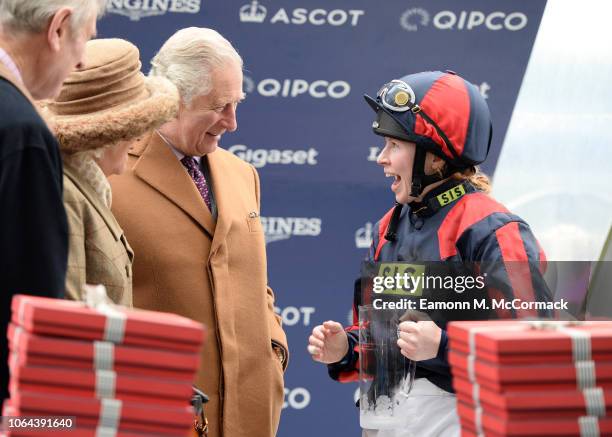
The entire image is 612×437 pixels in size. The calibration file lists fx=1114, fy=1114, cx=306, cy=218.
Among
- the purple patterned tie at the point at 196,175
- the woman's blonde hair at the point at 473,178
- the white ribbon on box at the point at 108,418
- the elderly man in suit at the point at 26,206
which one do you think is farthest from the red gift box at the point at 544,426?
the purple patterned tie at the point at 196,175

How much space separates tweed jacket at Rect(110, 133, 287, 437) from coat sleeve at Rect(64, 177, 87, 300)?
75 centimetres

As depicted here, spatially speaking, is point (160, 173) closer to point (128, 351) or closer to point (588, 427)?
point (128, 351)

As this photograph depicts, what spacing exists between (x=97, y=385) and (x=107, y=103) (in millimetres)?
1124

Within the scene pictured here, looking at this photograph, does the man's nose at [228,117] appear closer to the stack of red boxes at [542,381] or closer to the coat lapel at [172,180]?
the coat lapel at [172,180]

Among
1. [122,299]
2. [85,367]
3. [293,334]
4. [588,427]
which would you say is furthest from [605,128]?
[85,367]

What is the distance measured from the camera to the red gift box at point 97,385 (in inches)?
74.2

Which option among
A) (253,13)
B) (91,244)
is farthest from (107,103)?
(253,13)

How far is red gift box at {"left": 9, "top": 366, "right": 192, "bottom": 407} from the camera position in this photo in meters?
1.89

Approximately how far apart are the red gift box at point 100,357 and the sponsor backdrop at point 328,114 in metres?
3.55

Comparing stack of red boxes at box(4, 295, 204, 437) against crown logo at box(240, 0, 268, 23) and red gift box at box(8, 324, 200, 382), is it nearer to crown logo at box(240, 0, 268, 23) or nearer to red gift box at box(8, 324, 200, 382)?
red gift box at box(8, 324, 200, 382)

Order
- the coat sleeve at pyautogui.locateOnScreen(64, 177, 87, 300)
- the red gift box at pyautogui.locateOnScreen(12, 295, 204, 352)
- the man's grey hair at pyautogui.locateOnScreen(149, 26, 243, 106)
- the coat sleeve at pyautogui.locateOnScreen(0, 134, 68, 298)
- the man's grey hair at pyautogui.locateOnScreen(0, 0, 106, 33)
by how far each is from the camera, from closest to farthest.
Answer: the red gift box at pyautogui.locateOnScreen(12, 295, 204, 352) < the coat sleeve at pyautogui.locateOnScreen(0, 134, 68, 298) < the man's grey hair at pyautogui.locateOnScreen(0, 0, 106, 33) < the coat sleeve at pyautogui.locateOnScreen(64, 177, 87, 300) < the man's grey hair at pyautogui.locateOnScreen(149, 26, 243, 106)

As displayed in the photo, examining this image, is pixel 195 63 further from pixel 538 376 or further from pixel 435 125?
pixel 538 376

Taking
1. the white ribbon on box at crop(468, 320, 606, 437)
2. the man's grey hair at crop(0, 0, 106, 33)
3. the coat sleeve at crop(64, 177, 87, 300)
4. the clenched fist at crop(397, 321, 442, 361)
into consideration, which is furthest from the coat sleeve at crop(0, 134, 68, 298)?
the clenched fist at crop(397, 321, 442, 361)

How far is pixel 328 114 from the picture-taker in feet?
18.1
